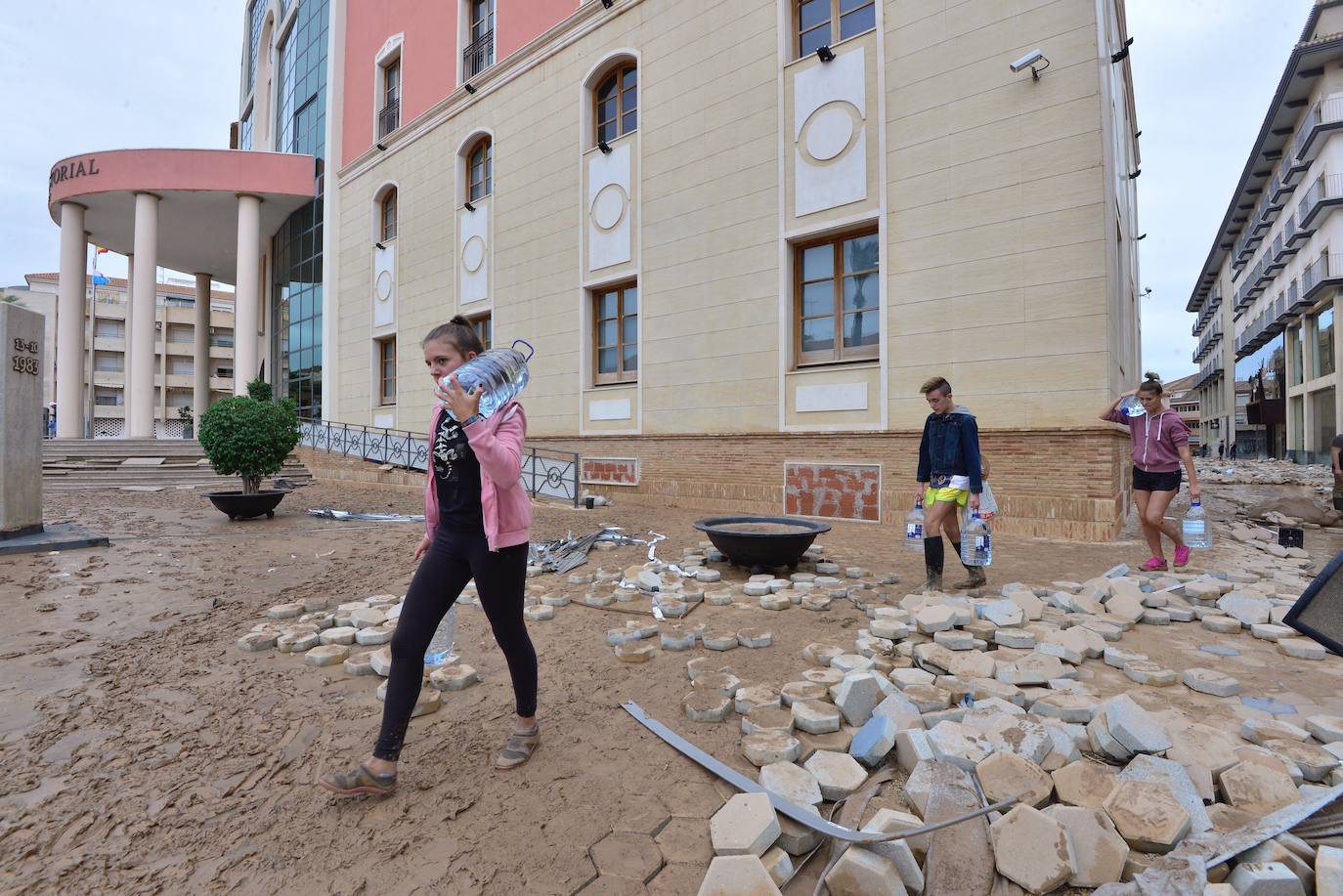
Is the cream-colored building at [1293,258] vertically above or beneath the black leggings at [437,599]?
above

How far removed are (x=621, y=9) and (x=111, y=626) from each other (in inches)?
479

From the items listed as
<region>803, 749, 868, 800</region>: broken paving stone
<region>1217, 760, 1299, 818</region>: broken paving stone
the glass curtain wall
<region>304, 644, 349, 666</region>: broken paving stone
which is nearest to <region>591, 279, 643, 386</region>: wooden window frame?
<region>304, 644, 349, 666</region>: broken paving stone

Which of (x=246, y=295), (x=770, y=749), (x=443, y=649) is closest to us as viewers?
(x=770, y=749)

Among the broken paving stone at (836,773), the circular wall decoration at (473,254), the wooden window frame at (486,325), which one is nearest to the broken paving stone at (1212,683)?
the broken paving stone at (836,773)

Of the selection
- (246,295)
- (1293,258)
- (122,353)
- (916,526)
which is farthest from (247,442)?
(122,353)

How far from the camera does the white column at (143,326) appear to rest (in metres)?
20.3

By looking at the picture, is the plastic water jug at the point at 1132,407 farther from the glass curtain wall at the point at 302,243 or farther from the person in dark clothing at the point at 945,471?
the glass curtain wall at the point at 302,243

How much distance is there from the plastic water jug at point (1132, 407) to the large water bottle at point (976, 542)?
2.41 meters

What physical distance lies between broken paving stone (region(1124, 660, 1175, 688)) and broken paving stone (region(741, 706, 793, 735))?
197 centimetres

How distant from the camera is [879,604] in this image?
4.75 meters

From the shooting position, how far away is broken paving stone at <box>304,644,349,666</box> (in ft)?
11.9

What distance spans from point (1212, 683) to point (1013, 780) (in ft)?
6.02

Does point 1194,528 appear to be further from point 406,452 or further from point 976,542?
point 406,452

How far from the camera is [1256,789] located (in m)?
2.12
